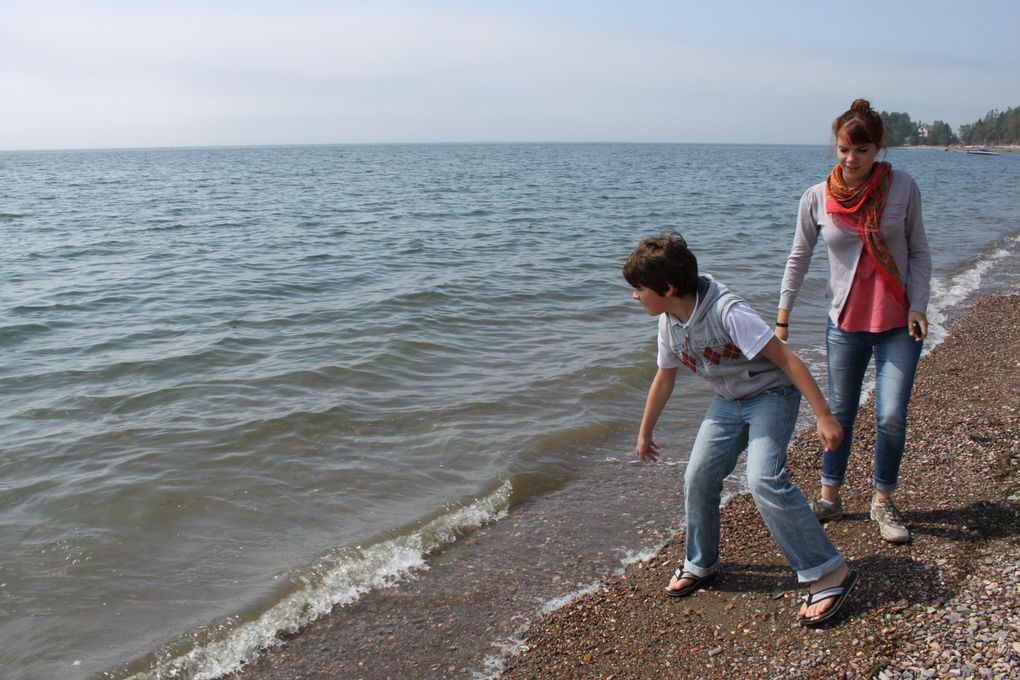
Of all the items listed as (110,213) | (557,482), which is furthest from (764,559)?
(110,213)

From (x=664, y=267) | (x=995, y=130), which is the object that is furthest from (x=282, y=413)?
(x=995, y=130)

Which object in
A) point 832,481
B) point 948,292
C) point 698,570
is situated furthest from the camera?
point 948,292

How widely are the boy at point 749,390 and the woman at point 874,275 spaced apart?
28.6 inches

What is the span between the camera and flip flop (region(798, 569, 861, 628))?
3408 millimetres

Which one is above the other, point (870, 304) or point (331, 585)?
point (870, 304)

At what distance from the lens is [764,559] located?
4176 millimetres

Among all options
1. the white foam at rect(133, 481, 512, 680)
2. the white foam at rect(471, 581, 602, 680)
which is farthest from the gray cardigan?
the white foam at rect(133, 481, 512, 680)

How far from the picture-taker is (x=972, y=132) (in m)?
171

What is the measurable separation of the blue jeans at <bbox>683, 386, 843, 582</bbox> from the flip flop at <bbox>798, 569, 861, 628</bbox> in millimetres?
82

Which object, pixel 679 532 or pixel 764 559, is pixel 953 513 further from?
pixel 679 532

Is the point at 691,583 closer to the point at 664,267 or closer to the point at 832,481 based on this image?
the point at 832,481

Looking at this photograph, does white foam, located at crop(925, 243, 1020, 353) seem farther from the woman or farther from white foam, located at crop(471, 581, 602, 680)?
white foam, located at crop(471, 581, 602, 680)

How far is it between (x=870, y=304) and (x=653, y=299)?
4.14 ft

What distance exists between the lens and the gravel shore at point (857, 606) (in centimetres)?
315
